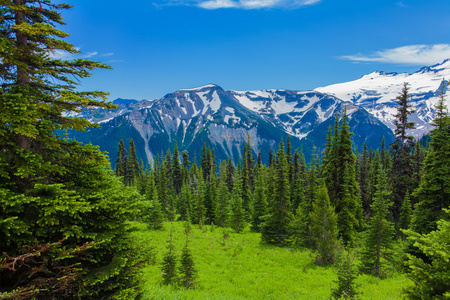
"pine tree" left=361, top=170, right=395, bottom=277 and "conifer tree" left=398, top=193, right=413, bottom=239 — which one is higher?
"pine tree" left=361, top=170, right=395, bottom=277

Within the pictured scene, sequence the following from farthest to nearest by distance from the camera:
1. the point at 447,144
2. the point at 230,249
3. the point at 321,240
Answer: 1. the point at 230,249
2. the point at 321,240
3. the point at 447,144

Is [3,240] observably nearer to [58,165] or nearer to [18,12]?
[58,165]

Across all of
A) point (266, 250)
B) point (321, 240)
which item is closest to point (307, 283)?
point (321, 240)

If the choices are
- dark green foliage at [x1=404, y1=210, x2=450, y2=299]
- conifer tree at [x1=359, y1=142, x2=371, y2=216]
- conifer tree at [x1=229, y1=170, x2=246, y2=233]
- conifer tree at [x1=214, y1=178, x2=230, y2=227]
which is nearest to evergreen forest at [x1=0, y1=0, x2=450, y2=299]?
dark green foliage at [x1=404, y1=210, x2=450, y2=299]

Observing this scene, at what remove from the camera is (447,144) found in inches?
584

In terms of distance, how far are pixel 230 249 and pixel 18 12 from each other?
2593 cm

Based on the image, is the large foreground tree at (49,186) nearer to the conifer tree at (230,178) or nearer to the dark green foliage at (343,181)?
the dark green foliage at (343,181)

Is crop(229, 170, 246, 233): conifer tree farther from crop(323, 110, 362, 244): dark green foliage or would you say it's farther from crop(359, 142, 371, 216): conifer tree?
crop(359, 142, 371, 216): conifer tree

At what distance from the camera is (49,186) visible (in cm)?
611

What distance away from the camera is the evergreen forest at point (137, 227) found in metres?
6.21

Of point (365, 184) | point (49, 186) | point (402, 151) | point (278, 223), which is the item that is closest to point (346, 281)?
point (49, 186)

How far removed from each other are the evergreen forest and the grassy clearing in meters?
0.13

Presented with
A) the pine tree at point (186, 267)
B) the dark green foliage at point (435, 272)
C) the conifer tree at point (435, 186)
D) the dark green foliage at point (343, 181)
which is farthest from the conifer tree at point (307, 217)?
the dark green foliage at point (435, 272)

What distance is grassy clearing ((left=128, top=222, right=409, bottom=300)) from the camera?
13.7m
